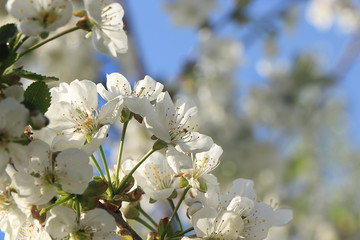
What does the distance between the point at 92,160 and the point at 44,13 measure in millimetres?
360

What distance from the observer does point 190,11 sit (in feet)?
15.0

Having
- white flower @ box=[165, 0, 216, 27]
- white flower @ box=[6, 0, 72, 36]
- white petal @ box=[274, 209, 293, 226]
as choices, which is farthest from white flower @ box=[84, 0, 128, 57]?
white flower @ box=[165, 0, 216, 27]

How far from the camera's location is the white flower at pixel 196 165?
1.09 meters

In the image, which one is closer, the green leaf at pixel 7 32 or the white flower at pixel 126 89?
the green leaf at pixel 7 32

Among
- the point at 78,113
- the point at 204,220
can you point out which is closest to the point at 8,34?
the point at 78,113

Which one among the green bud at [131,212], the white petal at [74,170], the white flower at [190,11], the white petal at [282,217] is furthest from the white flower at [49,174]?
the white flower at [190,11]

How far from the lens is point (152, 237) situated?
1.10 meters

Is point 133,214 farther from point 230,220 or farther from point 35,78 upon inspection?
point 35,78

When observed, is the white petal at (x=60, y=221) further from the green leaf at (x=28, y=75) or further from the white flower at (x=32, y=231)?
the green leaf at (x=28, y=75)

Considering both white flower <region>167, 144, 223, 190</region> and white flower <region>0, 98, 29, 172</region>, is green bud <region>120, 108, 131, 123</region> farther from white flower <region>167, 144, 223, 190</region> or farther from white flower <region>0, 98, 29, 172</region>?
white flower <region>0, 98, 29, 172</region>

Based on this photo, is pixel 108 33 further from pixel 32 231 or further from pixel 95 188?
pixel 32 231

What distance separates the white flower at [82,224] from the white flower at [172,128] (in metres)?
0.22

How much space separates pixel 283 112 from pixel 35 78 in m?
3.97

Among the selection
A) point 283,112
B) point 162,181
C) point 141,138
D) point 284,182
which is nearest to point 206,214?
point 162,181
